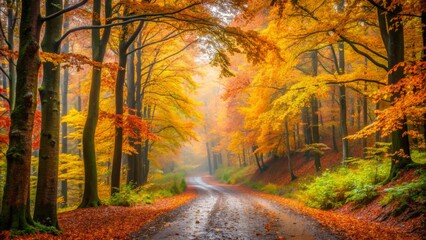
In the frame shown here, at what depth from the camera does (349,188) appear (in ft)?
36.2

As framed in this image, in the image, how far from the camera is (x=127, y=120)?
12516mm

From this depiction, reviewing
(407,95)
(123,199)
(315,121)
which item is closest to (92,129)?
(123,199)

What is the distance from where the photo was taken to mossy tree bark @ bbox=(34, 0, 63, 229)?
723 centimetres

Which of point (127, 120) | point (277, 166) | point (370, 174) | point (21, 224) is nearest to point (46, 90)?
point (21, 224)

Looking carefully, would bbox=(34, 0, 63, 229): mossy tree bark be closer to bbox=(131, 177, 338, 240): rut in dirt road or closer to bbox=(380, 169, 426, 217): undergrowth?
bbox=(131, 177, 338, 240): rut in dirt road

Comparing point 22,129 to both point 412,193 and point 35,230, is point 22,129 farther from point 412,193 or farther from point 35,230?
point 412,193

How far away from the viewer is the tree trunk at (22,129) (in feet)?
18.7

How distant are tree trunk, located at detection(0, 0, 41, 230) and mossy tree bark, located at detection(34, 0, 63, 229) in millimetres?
1274

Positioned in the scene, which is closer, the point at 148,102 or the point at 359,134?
the point at 359,134

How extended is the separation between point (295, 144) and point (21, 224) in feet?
77.4

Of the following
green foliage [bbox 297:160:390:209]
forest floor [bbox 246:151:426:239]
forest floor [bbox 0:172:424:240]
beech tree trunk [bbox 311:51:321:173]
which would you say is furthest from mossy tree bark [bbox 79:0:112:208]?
beech tree trunk [bbox 311:51:321:173]

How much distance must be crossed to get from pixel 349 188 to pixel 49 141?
1031cm

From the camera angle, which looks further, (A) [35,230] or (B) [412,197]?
(B) [412,197]

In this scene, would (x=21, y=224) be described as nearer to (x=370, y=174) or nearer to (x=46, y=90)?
(x=46, y=90)
